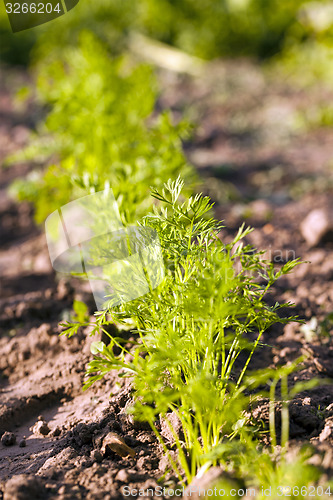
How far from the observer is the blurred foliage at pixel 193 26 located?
8.43 meters

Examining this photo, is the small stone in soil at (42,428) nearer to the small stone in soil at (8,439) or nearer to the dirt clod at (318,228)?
the small stone in soil at (8,439)

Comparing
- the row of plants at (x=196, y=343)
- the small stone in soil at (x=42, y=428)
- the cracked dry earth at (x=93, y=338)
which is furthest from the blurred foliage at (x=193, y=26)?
the small stone in soil at (x=42, y=428)

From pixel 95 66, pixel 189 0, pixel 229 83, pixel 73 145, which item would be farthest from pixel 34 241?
pixel 189 0

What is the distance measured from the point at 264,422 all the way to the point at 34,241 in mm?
2785

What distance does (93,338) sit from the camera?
2.20m

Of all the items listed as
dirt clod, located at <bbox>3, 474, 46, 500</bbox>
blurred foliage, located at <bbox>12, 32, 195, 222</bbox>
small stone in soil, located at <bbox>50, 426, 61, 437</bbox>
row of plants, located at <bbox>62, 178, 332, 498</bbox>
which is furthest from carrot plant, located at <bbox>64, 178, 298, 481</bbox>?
blurred foliage, located at <bbox>12, 32, 195, 222</bbox>

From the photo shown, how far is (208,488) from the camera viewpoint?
130 cm

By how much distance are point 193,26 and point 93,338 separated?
792cm

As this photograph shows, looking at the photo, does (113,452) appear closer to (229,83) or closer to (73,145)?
(73,145)
